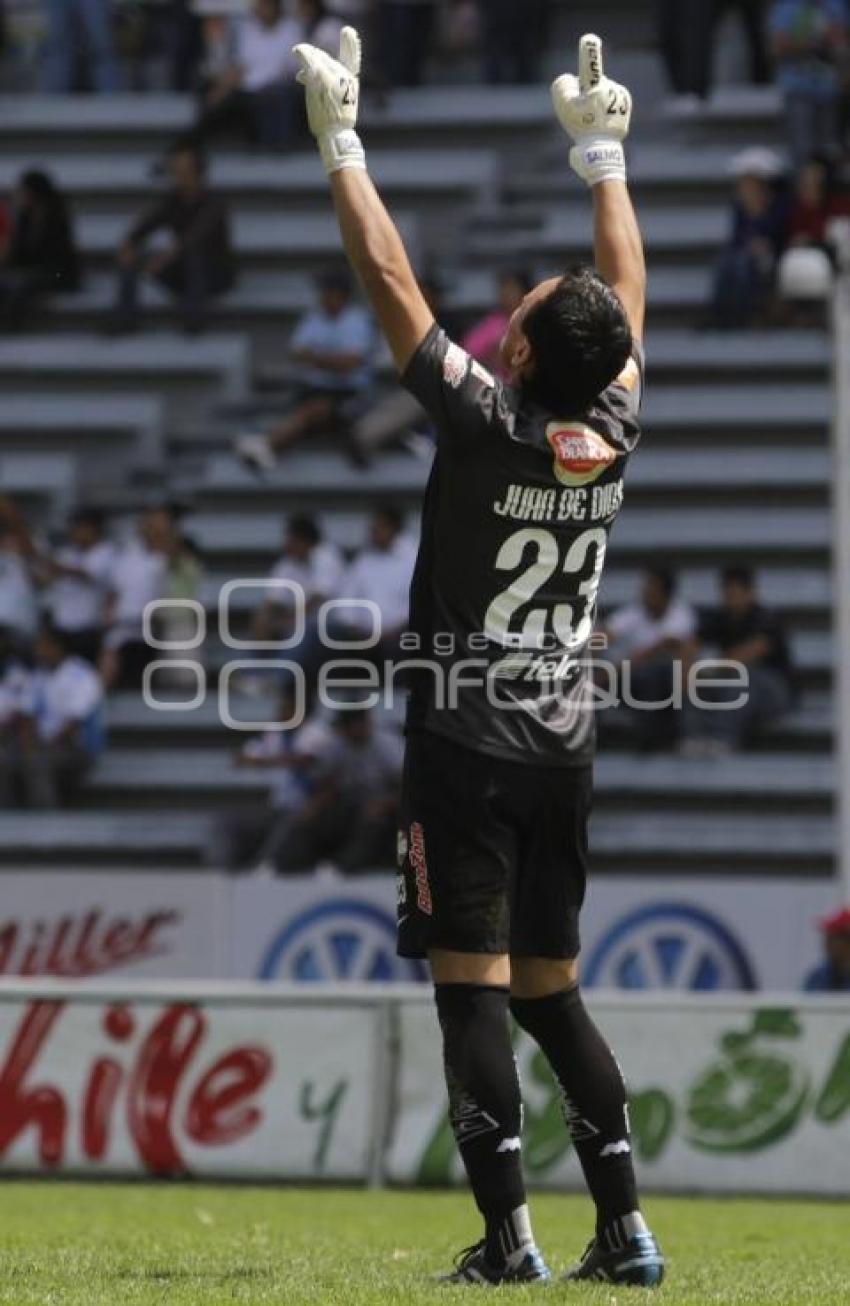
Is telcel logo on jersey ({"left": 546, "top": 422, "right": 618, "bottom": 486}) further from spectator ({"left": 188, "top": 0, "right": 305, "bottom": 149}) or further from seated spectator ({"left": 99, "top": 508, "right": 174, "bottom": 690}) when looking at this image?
spectator ({"left": 188, "top": 0, "right": 305, "bottom": 149})

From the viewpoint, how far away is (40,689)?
58.2ft

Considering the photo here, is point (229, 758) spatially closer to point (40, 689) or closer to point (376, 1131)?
point (40, 689)

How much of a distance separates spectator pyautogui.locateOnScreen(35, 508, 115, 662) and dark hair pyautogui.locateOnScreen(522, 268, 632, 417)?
12.5 metres

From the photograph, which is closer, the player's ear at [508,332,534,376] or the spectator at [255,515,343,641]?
the player's ear at [508,332,534,376]

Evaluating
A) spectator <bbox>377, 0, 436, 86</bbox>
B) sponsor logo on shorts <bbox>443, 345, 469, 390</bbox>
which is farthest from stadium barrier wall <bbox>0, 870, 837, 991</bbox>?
sponsor logo on shorts <bbox>443, 345, 469, 390</bbox>

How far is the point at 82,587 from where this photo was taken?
1861 cm

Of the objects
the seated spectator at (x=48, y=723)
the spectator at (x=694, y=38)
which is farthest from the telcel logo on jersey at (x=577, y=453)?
the spectator at (x=694, y=38)

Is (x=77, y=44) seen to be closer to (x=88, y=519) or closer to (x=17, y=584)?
(x=88, y=519)

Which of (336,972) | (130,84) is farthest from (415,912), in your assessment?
(130,84)

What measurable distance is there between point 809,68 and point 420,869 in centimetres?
1454

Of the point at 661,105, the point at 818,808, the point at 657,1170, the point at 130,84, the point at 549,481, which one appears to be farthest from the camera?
the point at 130,84

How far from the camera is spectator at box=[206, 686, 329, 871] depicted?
16516 mm

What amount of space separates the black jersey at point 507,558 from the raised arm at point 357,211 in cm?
8

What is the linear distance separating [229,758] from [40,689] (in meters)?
1.34
